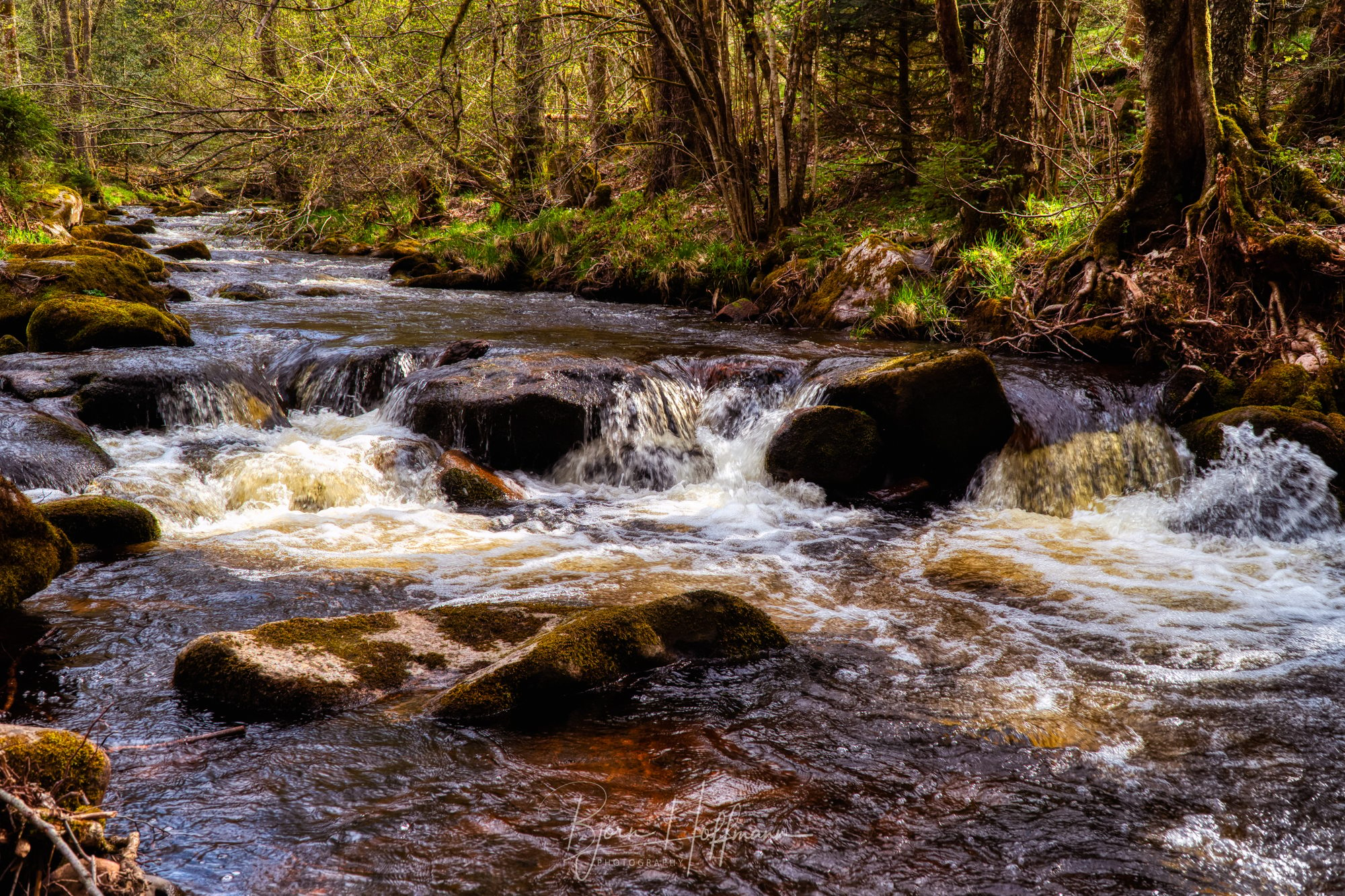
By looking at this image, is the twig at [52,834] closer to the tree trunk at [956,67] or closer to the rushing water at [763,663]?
the rushing water at [763,663]

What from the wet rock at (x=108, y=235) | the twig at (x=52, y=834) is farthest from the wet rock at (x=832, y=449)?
the wet rock at (x=108, y=235)

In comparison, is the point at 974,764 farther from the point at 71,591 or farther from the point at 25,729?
the point at 71,591

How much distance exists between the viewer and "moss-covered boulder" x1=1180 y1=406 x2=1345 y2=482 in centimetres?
628

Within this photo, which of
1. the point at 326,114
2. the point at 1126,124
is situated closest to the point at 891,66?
the point at 1126,124

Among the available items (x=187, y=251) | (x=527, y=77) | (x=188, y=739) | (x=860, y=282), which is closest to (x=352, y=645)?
(x=188, y=739)

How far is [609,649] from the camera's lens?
364 centimetres

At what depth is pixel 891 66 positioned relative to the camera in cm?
1414

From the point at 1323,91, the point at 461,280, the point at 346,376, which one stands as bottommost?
A: the point at 346,376

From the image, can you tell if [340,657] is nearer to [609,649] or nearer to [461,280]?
[609,649]

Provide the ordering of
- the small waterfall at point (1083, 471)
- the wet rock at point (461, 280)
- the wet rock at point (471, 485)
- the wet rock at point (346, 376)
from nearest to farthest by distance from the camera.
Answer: the wet rock at point (471, 485), the small waterfall at point (1083, 471), the wet rock at point (346, 376), the wet rock at point (461, 280)

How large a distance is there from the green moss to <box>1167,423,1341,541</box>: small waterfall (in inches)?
214

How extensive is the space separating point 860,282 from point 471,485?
21.4 ft

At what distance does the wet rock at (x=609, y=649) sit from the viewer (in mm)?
3342

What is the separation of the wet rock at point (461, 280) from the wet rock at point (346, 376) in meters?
6.69
